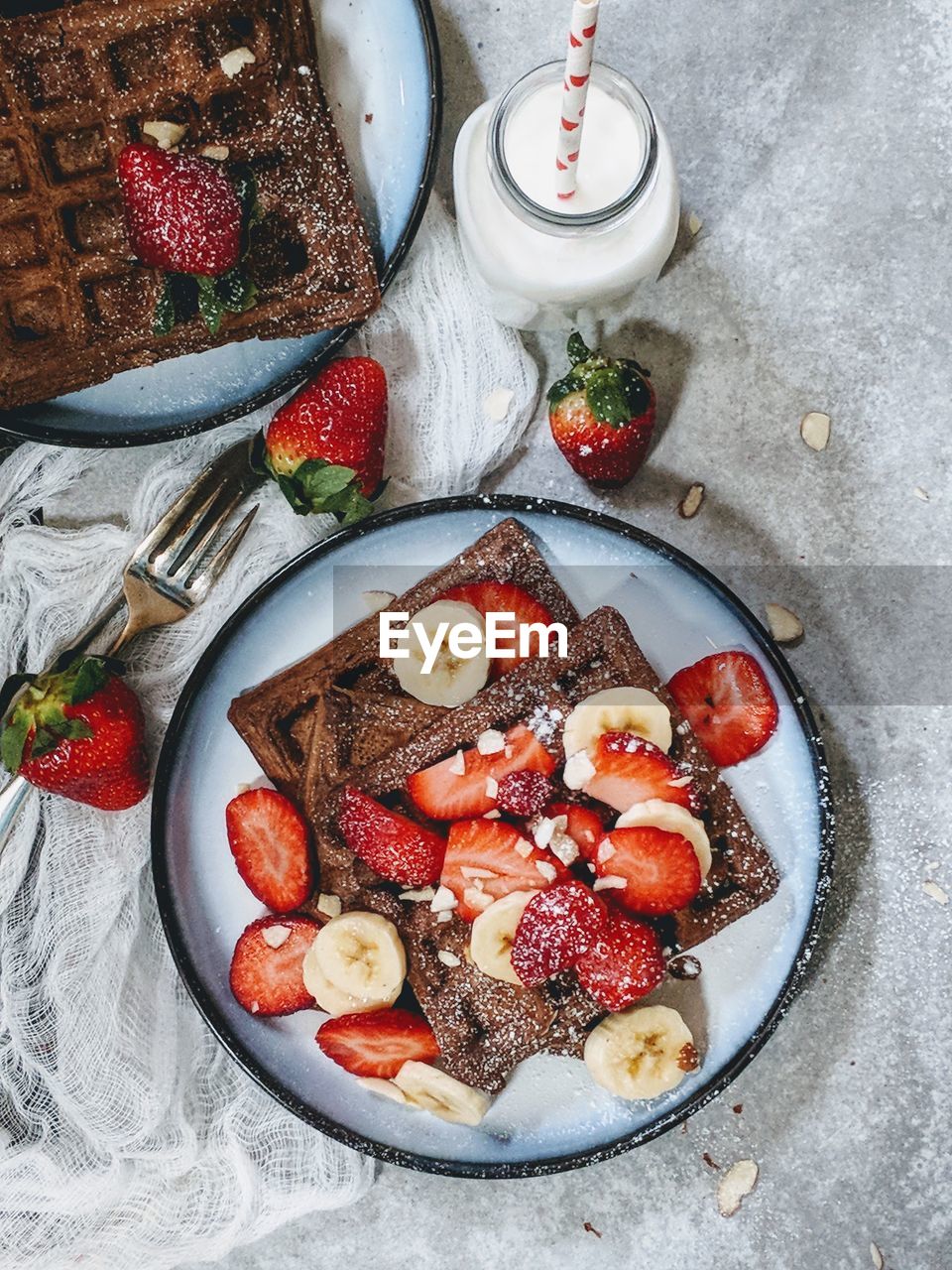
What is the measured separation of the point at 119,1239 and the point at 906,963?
1220 millimetres

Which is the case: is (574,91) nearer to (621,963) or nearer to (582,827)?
(582,827)

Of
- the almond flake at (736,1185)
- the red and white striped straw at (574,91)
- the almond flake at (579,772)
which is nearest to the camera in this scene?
the red and white striped straw at (574,91)

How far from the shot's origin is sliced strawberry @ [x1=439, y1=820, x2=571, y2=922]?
4.96 feet

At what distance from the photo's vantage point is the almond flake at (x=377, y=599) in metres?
1.63

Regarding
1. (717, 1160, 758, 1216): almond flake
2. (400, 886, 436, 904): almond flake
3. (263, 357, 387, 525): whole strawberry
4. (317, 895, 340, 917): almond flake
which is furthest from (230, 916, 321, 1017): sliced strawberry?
(717, 1160, 758, 1216): almond flake

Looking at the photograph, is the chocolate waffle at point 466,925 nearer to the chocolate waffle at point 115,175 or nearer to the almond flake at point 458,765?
the almond flake at point 458,765

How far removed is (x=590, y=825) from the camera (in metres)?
1.53

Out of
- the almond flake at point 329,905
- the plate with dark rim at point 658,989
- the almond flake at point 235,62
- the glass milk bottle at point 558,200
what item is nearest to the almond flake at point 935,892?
the plate with dark rim at point 658,989

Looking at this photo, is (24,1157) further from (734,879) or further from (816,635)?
(816,635)

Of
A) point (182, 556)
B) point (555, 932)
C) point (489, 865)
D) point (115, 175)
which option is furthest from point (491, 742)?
point (115, 175)

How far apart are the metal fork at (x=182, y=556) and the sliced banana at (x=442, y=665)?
1.07 feet

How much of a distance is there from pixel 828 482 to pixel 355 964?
3.21 ft

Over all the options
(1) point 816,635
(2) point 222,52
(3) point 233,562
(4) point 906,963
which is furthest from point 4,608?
(4) point 906,963

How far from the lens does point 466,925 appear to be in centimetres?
155
